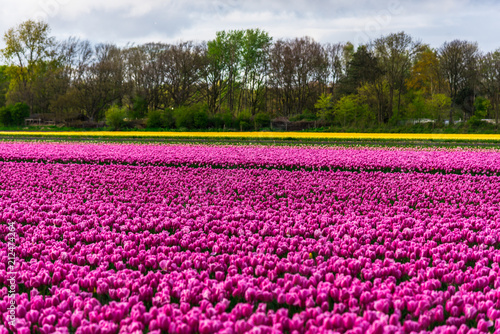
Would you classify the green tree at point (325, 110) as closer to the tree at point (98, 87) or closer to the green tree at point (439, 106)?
the green tree at point (439, 106)

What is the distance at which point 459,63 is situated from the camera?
45.2 metres

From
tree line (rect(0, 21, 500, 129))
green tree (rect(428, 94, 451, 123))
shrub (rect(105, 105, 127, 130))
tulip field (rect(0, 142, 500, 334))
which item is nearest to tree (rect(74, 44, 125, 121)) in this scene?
tree line (rect(0, 21, 500, 129))

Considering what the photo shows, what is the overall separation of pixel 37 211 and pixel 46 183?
2.90 metres

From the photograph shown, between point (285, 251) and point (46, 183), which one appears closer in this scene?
point (285, 251)

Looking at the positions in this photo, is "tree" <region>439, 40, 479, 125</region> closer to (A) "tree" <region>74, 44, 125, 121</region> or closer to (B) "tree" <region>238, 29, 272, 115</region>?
(B) "tree" <region>238, 29, 272, 115</region>

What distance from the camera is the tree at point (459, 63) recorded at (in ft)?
146

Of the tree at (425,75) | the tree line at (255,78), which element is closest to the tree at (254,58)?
the tree line at (255,78)

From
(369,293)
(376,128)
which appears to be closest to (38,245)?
(369,293)

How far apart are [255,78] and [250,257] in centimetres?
5153

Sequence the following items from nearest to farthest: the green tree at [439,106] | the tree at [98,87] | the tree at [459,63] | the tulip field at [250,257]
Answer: the tulip field at [250,257], the green tree at [439,106], the tree at [459,63], the tree at [98,87]

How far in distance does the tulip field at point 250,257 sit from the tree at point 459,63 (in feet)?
133

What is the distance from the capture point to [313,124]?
136 ft

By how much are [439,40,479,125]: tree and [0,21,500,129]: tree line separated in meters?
Result: 0.10

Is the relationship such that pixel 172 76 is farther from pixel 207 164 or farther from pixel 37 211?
pixel 37 211
